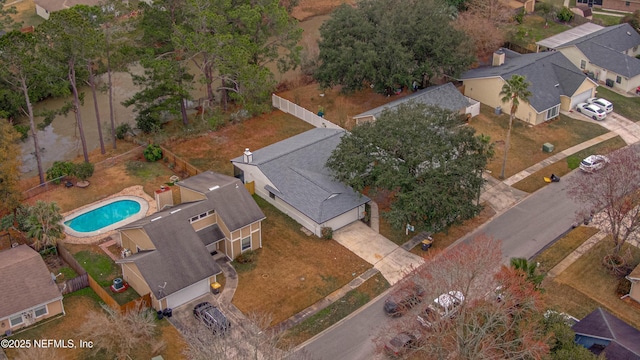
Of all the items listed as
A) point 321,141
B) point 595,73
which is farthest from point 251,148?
point 595,73

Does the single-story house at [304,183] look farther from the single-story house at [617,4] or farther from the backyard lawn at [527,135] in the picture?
the single-story house at [617,4]

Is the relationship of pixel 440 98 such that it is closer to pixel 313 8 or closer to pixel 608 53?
pixel 608 53

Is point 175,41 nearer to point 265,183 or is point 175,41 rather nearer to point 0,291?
point 265,183

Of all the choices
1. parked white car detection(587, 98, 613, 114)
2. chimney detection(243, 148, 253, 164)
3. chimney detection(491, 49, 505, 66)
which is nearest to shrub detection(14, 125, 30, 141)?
chimney detection(243, 148, 253, 164)

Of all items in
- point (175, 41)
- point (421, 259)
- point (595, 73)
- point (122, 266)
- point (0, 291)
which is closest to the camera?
point (0, 291)

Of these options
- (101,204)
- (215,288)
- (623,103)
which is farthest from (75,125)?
(623,103)

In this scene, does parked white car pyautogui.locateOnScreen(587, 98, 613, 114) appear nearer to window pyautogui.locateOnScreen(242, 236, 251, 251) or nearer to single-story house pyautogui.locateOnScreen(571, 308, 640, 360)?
single-story house pyautogui.locateOnScreen(571, 308, 640, 360)
